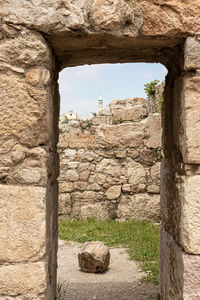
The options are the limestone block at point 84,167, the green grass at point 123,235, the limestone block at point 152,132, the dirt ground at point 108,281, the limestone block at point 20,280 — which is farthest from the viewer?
the limestone block at point 84,167

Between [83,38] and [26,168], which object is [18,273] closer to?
[26,168]

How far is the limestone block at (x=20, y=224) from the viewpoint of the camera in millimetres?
1838

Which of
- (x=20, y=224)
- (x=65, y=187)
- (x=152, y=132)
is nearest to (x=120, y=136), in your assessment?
(x=152, y=132)

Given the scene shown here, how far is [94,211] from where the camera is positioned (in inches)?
255

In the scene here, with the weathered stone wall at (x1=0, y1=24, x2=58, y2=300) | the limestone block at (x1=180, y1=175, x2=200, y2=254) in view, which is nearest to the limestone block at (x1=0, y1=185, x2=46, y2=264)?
the weathered stone wall at (x1=0, y1=24, x2=58, y2=300)

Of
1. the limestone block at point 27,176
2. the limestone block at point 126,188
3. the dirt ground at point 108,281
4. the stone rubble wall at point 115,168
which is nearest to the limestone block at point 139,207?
the stone rubble wall at point 115,168

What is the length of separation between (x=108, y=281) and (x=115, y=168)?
2.77 meters

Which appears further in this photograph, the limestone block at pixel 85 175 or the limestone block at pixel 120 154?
the limestone block at pixel 85 175

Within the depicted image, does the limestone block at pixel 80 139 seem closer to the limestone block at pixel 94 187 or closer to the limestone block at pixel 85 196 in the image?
the limestone block at pixel 94 187

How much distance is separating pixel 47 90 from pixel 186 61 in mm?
847

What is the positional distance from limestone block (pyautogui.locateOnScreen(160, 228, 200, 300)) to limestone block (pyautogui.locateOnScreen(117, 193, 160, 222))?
11.3 ft

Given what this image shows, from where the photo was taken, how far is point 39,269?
6.07 ft

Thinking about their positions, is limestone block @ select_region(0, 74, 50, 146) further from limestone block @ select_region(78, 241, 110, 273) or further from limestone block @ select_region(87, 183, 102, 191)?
limestone block @ select_region(87, 183, 102, 191)

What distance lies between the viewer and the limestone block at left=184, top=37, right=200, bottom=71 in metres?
1.89
